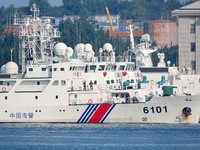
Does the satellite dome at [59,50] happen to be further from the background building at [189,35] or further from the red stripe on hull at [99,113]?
the background building at [189,35]

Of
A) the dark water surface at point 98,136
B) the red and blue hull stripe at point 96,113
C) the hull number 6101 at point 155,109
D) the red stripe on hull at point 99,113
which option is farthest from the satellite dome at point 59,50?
the hull number 6101 at point 155,109

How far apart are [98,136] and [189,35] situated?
5482cm

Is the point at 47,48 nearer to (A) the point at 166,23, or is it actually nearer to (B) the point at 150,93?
(B) the point at 150,93

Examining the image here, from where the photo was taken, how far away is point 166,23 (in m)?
178

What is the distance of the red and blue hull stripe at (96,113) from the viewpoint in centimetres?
9400

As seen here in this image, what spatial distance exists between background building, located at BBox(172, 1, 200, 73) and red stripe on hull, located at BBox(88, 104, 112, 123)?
43925mm

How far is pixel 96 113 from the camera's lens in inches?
3713

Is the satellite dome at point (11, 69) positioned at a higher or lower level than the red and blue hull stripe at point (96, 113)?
higher

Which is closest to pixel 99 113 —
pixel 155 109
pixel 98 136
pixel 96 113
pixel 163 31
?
pixel 96 113

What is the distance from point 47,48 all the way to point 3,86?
13.6ft

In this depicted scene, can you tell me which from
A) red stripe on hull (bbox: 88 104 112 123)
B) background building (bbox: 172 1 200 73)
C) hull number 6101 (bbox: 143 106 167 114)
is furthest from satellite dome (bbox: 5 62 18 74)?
A: background building (bbox: 172 1 200 73)

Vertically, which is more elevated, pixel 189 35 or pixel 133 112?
pixel 189 35

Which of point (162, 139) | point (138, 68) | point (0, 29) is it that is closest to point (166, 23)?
point (0, 29)

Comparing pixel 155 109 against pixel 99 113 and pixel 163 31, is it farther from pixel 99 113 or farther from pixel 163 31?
pixel 163 31
